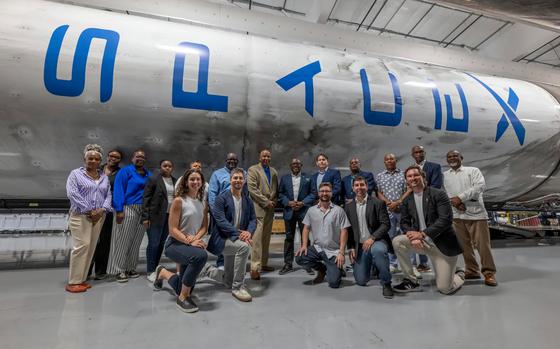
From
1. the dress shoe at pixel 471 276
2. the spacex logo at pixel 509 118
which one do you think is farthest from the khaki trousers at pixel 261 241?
the spacex logo at pixel 509 118

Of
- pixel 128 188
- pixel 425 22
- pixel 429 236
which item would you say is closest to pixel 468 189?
pixel 429 236

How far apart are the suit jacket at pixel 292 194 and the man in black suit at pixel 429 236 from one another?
3.11ft

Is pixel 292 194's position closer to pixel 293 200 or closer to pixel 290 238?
pixel 293 200

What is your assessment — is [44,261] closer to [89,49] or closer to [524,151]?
[89,49]

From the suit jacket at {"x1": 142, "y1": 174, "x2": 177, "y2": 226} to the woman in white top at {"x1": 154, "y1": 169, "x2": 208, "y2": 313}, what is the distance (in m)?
0.47

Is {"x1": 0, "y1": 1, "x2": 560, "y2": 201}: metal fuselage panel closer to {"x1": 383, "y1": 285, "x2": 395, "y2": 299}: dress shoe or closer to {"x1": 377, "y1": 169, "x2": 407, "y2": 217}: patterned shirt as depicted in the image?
{"x1": 377, "y1": 169, "x2": 407, "y2": 217}: patterned shirt

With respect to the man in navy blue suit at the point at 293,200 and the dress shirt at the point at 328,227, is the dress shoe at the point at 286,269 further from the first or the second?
the dress shirt at the point at 328,227

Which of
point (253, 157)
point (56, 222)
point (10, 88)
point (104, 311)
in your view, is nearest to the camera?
point (104, 311)

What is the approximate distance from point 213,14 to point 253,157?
3.71m

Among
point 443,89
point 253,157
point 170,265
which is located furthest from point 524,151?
point 170,265

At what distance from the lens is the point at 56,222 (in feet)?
18.8

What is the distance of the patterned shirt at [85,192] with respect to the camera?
2.38 m

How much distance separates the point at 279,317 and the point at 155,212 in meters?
1.50

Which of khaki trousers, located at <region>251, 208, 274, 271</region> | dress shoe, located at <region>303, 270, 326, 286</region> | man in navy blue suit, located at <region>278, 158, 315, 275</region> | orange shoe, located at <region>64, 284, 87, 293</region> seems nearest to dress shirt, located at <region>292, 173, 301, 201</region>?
man in navy blue suit, located at <region>278, 158, 315, 275</region>
